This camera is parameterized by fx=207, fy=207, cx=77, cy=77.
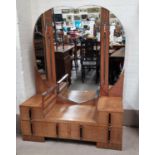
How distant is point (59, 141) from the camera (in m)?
2.52

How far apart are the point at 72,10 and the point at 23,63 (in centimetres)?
88

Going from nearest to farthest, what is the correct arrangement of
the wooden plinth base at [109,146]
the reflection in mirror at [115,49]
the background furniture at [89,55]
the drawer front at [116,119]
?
1. the drawer front at [116,119]
2. the wooden plinth base at [109,146]
3. the reflection in mirror at [115,49]
4. the background furniture at [89,55]

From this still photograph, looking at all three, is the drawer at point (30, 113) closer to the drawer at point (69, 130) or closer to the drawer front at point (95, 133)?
the drawer at point (69, 130)

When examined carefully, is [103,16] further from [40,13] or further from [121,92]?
[121,92]

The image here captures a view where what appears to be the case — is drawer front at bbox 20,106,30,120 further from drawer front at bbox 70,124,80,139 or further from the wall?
drawer front at bbox 70,124,80,139

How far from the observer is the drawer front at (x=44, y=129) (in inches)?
95.2

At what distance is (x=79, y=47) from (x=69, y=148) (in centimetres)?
122

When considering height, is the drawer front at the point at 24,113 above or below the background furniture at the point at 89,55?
below

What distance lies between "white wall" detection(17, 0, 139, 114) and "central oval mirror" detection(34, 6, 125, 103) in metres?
0.07

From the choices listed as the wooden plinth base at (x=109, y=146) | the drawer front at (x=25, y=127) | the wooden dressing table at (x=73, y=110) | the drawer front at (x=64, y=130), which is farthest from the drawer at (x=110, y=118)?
the drawer front at (x=25, y=127)

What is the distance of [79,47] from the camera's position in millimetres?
2605

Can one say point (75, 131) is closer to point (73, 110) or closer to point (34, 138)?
point (73, 110)
